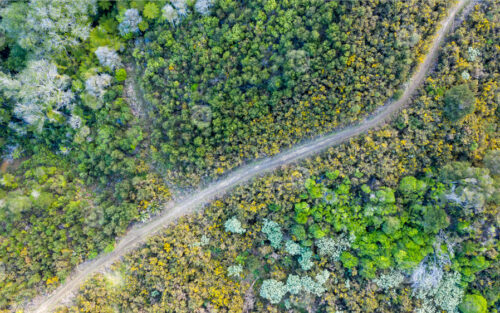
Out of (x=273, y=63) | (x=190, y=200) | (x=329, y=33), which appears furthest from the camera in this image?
(x=190, y=200)

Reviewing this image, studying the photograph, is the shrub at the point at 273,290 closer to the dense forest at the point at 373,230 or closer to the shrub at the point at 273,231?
the dense forest at the point at 373,230

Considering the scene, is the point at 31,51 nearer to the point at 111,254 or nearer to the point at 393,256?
the point at 111,254

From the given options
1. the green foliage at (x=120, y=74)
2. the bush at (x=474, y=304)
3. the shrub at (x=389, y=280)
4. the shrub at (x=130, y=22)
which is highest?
the shrub at (x=130, y=22)

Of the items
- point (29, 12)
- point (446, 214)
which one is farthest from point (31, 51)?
point (446, 214)

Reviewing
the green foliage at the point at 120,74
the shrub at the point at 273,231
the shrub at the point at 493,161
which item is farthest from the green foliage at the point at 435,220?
the green foliage at the point at 120,74

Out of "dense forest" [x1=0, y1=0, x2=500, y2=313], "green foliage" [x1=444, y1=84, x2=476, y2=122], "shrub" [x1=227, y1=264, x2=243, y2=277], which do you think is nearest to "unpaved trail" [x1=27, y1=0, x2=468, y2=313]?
"dense forest" [x1=0, y1=0, x2=500, y2=313]

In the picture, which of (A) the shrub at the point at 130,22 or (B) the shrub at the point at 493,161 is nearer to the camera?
(B) the shrub at the point at 493,161

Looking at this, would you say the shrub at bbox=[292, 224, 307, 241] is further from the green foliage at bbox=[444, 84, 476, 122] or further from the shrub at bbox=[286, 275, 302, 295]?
the green foliage at bbox=[444, 84, 476, 122]
